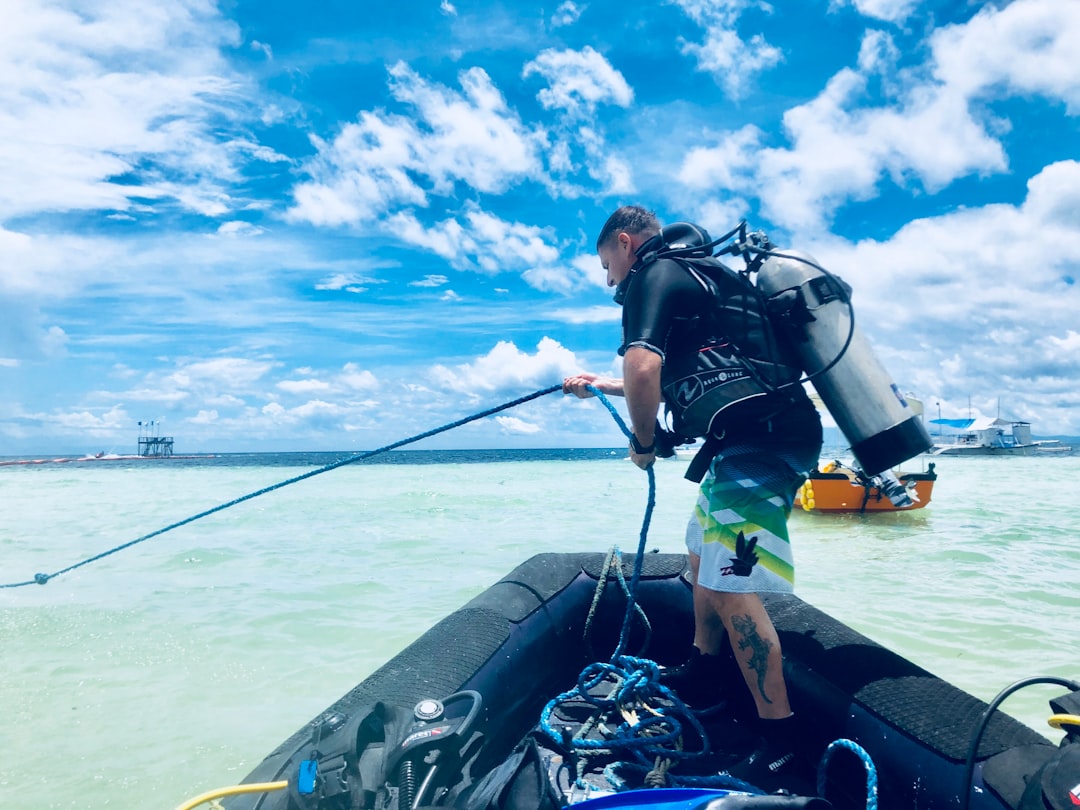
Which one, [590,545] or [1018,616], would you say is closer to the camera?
[1018,616]

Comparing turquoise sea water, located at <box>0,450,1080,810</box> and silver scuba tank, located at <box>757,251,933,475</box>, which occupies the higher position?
silver scuba tank, located at <box>757,251,933,475</box>

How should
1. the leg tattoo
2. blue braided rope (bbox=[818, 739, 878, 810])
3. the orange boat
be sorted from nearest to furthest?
blue braided rope (bbox=[818, 739, 878, 810]) < the leg tattoo < the orange boat

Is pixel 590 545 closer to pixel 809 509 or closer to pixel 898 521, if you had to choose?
pixel 809 509

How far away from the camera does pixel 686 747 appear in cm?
259

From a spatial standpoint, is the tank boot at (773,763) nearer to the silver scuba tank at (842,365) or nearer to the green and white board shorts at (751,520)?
the green and white board shorts at (751,520)

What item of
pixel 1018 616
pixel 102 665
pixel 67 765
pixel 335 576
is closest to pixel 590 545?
pixel 335 576

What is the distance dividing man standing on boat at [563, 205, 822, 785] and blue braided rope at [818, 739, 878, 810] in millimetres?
158

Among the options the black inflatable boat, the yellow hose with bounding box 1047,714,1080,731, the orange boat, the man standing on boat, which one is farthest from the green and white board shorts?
the orange boat

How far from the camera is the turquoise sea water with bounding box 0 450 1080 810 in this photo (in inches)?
162

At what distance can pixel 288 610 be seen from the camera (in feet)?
22.9

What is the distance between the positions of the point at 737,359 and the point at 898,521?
13368mm

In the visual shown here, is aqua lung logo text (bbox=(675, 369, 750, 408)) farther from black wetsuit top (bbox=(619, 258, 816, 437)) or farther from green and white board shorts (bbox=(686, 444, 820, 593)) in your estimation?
green and white board shorts (bbox=(686, 444, 820, 593))

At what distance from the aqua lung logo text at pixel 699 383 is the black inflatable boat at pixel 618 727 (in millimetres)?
944

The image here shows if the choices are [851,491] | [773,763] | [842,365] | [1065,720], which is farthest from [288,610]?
[851,491]
